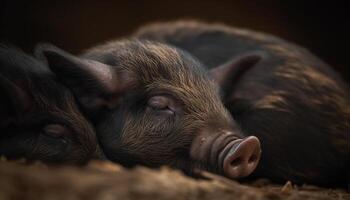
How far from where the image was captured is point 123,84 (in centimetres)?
326

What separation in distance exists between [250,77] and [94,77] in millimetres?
1103

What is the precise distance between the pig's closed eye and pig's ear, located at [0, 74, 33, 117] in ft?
2.09

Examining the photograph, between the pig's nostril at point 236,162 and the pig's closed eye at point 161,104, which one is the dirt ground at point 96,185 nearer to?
the pig's nostril at point 236,162

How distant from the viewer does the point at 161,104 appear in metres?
3.17

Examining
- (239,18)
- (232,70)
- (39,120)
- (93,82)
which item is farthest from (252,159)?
(239,18)

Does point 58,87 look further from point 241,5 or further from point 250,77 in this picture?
point 241,5

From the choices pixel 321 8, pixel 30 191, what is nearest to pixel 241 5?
pixel 321 8

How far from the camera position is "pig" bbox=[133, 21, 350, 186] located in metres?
3.52

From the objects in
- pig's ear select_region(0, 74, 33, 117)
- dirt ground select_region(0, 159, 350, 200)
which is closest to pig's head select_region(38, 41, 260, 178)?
pig's ear select_region(0, 74, 33, 117)

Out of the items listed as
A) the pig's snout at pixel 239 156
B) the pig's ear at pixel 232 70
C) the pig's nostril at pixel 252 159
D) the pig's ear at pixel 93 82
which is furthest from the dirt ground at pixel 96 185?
the pig's ear at pixel 232 70

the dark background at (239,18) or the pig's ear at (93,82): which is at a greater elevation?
the pig's ear at (93,82)

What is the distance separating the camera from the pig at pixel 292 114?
3520 millimetres

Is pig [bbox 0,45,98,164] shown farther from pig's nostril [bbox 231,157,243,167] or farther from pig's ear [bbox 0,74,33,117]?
pig's nostril [bbox 231,157,243,167]

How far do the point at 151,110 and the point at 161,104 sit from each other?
0.07 meters
